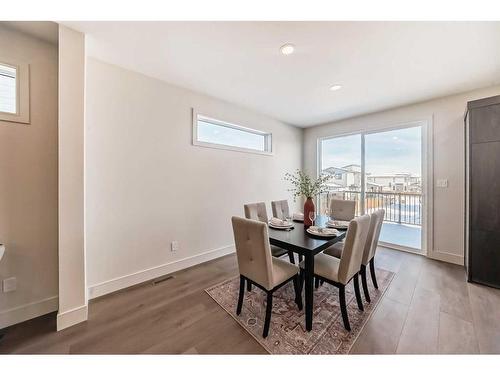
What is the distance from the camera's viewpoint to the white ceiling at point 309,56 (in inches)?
63.6

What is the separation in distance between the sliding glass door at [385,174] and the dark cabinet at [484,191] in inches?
33.9

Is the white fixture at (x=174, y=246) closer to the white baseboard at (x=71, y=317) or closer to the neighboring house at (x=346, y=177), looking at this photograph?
the white baseboard at (x=71, y=317)

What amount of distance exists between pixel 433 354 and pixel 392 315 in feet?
1.37

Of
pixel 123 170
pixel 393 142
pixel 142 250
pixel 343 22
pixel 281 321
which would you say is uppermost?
pixel 343 22

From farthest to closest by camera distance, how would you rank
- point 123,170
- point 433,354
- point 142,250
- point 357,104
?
point 357,104, point 142,250, point 123,170, point 433,354

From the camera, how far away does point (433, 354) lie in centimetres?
135

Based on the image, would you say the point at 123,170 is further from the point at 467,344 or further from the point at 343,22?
the point at 467,344

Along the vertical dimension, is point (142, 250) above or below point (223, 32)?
below

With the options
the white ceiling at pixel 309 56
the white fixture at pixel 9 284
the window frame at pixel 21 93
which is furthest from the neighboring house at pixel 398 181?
the white fixture at pixel 9 284

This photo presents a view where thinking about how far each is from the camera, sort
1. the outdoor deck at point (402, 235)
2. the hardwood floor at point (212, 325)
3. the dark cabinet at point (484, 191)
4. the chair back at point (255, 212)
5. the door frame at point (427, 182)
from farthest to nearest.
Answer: the outdoor deck at point (402, 235) → the door frame at point (427, 182) → the chair back at point (255, 212) → the dark cabinet at point (484, 191) → the hardwood floor at point (212, 325)

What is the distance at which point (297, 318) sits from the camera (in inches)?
69.1

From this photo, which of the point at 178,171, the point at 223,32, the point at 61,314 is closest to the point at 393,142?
the point at 223,32

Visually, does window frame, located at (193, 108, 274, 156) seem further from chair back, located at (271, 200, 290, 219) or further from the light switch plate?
the light switch plate
